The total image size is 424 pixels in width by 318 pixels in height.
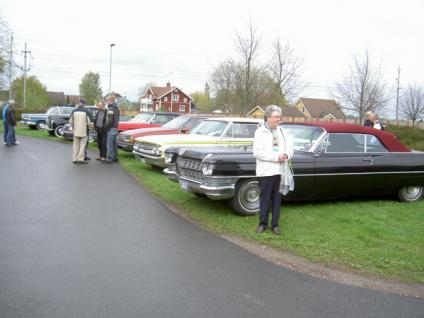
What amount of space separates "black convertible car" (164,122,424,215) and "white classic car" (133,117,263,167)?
2.26 m

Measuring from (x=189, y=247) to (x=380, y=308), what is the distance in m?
2.40

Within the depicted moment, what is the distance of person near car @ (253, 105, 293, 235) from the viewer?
592cm

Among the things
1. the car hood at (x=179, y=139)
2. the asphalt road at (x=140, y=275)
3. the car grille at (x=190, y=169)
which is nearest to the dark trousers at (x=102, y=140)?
the car hood at (x=179, y=139)

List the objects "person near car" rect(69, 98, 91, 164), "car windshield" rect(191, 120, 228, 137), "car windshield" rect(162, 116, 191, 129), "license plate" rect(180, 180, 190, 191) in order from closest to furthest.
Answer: "license plate" rect(180, 180, 190, 191)
"car windshield" rect(191, 120, 228, 137)
"person near car" rect(69, 98, 91, 164)
"car windshield" rect(162, 116, 191, 129)

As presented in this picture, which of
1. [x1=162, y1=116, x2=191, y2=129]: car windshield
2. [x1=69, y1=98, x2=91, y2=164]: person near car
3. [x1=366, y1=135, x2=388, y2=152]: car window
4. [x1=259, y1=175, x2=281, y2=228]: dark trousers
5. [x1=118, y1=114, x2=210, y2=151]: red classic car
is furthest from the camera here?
[x1=162, y1=116, x2=191, y2=129]: car windshield

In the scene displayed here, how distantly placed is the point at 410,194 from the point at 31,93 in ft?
257

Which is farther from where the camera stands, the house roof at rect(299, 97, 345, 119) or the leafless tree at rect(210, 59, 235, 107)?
the house roof at rect(299, 97, 345, 119)

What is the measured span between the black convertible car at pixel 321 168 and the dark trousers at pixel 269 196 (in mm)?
863

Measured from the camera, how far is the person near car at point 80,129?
1266 centimetres

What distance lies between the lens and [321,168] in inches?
292

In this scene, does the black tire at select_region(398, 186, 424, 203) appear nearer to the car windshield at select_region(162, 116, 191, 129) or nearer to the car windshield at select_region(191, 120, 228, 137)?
the car windshield at select_region(191, 120, 228, 137)

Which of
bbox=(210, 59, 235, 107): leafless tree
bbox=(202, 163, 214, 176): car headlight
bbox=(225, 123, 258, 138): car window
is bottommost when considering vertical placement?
bbox=(202, 163, 214, 176): car headlight

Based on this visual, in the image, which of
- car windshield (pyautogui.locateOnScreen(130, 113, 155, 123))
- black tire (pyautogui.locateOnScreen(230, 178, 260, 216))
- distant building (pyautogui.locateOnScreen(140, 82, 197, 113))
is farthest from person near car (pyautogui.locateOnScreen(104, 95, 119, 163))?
distant building (pyautogui.locateOnScreen(140, 82, 197, 113))

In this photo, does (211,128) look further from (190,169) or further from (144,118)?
(144,118)
